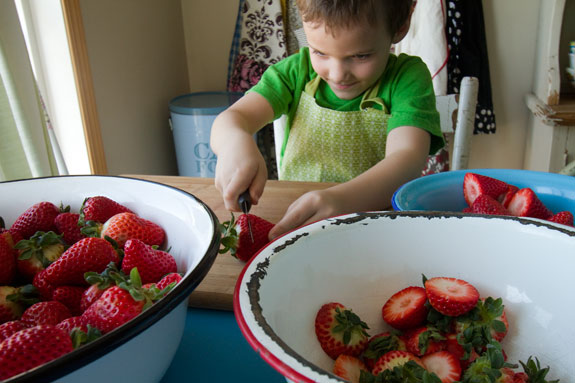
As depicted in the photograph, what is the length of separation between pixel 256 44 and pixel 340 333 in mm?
1943

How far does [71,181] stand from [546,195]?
693mm

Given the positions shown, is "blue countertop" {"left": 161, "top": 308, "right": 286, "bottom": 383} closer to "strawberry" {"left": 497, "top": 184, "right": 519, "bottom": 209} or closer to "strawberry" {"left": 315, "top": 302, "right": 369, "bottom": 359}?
"strawberry" {"left": 315, "top": 302, "right": 369, "bottom": 359}

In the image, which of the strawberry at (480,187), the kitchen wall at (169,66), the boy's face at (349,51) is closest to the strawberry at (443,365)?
the strawberry at (480,187)

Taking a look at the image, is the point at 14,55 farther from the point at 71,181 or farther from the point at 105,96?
the point at 71,181

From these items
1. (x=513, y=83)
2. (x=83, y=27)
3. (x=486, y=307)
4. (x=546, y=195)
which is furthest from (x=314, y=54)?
(x=513, y=83)

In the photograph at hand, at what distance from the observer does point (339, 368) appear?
38 cm

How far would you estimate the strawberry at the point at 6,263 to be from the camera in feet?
1.57

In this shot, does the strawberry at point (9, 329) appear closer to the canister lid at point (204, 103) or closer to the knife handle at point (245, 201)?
the knife handle at point (245, 201)

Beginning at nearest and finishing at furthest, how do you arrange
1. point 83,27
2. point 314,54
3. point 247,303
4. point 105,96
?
point 247,303
point 314,54
point 83,27
point 105,96

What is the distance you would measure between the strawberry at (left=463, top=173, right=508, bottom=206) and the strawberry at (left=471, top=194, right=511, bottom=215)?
36 millimetres

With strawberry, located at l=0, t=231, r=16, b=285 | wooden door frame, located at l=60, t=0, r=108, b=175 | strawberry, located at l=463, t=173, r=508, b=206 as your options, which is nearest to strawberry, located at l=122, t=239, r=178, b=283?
strawberry, located at l=0, t=231, r=16, b=285

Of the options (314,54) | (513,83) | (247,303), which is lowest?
(513,83)

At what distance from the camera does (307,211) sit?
64cm

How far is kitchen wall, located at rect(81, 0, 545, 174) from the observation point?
1884 mm
